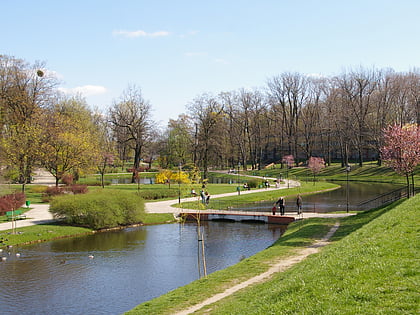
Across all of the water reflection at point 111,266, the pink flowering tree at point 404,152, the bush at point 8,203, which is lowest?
the water reflection at point 111,266

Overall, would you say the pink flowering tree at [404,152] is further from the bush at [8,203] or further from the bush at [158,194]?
the bush at [8,203]

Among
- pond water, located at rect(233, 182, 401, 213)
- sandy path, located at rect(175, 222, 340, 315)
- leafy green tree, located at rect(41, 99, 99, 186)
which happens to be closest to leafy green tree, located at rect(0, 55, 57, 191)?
leafy green tree, located at rect(41, 99, 99, 186)

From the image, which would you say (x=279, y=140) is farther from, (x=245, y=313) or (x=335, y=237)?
(x=245, y=313)

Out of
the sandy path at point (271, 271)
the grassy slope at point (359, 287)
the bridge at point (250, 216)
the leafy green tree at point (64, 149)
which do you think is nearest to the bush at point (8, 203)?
the bridge at point (250, 216)

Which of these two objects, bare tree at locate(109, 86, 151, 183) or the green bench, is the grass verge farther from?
bare tree at locate(109, 86, 151, 183)

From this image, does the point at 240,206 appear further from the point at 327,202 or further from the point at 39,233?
the point at 39,233

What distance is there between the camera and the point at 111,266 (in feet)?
73.2

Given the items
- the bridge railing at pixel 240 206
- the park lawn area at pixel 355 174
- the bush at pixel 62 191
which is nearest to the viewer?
the bridge railing at pixel 240 206

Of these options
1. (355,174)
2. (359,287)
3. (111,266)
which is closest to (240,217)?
(111,266)

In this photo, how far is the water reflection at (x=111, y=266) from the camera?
17.2 metres

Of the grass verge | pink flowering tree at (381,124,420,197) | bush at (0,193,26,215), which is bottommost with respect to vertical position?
the grass verge

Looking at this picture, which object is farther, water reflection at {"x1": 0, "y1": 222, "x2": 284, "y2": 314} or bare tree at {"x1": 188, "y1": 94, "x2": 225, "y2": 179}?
bare tree at {"x1": 188, "y1": 94, "x2": 225, "y2": 179}

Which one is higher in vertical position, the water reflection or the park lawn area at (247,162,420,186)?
the park lawn area at (247,162,420,186)

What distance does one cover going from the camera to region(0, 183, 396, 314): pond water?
17172mm
